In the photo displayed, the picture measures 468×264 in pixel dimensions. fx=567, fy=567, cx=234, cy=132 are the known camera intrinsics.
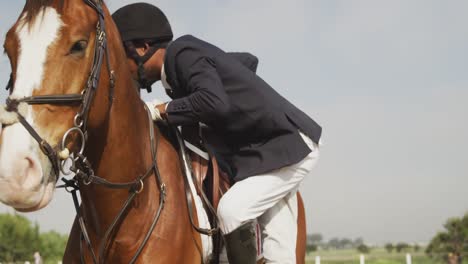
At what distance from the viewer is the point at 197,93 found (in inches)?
163

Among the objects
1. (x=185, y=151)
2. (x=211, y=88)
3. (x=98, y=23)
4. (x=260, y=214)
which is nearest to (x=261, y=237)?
(x=260, y=214)

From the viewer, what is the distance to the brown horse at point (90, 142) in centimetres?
290

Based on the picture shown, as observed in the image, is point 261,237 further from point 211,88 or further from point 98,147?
point 98,147

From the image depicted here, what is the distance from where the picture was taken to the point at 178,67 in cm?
435

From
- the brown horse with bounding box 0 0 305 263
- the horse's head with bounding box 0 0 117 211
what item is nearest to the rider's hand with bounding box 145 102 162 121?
the brown horse with bounding box 0 0 305 263

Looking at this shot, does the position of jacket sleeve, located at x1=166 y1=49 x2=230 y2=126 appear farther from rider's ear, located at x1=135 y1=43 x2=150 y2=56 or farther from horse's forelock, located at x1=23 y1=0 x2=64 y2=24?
horse's forelock, located at x1=23 y1=0 x2=64 y2=24

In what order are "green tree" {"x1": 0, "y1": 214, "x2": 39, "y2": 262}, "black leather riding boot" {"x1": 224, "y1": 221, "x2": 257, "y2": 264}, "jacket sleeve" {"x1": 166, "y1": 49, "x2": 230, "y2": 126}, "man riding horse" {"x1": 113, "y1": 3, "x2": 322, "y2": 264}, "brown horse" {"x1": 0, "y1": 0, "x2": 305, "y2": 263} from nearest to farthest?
"brown horse" {"x1": 0, "y1": 0, "x2": 305, "y2": 263}, "jacket sleeve" {"x1": 166, "y1": 49, "x2": 230, "y2": 126}, "man riding horse" {"x1": 113, "y1": 3, "x2": 322, "y2": 264}, "black leather riding boot" {"x1": 224, "y1": 221, "x2": 257, "y2": 264}, "green tree" {"x1": 0, "y1": 214, "x2": 39, "y2": 262}

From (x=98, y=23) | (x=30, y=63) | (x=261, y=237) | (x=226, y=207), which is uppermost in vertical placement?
(x=98, y=23)

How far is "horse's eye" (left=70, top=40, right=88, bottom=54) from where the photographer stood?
10.7ft

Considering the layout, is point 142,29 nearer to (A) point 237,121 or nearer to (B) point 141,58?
(B) point 141,58

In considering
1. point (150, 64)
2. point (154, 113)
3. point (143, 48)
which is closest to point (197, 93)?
point (154, 113)

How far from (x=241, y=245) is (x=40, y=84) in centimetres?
213

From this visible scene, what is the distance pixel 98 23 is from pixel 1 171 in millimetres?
1218

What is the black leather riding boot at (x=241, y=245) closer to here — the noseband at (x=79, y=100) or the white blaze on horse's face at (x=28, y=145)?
the noseband at (x=79, y=100)
